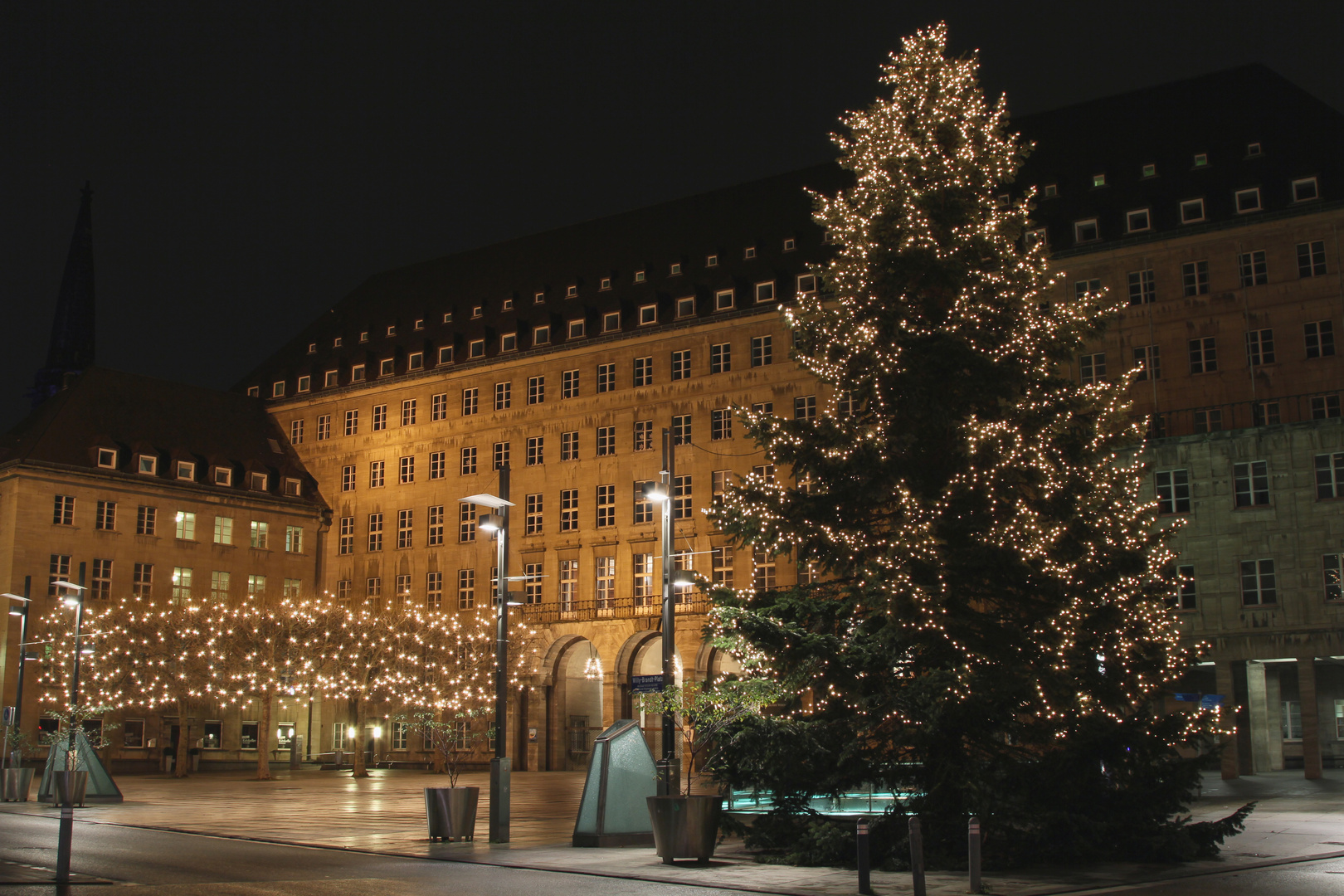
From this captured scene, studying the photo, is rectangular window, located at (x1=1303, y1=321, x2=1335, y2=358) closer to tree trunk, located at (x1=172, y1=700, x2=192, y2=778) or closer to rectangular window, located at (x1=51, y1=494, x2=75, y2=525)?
tree trunk, located at (x1=172, y1=700, x2=192, y2=778)

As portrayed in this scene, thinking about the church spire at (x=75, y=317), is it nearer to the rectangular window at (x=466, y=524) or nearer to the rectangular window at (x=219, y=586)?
the rectangular window at (x=219, y=586)

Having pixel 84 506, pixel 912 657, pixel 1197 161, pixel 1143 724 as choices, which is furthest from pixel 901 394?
pixel 84 506

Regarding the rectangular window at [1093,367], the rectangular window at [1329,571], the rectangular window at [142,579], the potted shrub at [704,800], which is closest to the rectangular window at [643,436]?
the rectangular window at [1093,367]

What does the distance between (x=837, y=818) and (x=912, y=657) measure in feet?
8.54

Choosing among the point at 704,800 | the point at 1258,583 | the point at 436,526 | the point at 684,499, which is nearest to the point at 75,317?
the point at 436,526

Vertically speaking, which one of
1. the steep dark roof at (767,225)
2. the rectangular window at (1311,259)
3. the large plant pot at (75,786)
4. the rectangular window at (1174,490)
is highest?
the steep dark roof at (767,225)

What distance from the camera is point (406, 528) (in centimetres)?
6494

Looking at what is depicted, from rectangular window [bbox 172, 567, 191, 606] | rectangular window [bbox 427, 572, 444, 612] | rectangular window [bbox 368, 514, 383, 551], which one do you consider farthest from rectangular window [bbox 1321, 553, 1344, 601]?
rectangular window [bbox 172, 567, 191, 606]

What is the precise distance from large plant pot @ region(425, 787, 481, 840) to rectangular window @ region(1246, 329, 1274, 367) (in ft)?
115

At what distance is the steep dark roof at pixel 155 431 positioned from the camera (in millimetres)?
61438

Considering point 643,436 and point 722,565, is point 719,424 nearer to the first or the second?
point 643,436

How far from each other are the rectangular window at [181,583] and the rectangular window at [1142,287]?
143ft

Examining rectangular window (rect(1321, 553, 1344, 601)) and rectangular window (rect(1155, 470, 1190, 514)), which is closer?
rectangular window (rect(1321, 553, 1344, 601))

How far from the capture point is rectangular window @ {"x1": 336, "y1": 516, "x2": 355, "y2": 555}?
220ft
